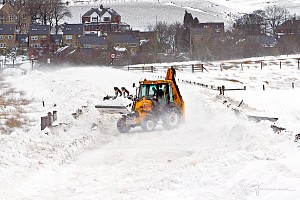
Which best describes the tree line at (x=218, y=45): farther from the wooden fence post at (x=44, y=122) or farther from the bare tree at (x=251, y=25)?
the wooden fence post at (x=44, y=122)

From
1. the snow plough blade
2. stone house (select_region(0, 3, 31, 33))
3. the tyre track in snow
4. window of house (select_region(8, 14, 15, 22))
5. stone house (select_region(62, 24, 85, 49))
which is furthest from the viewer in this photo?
window of house (select_region(8, 14, 15, 22))

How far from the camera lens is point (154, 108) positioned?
1972 cm

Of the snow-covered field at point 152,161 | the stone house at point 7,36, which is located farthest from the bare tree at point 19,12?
the snow-covered field at point 152,161

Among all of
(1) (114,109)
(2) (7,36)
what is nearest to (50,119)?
(1) (114,109)

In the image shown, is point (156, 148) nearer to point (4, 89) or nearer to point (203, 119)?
point (203, 119)

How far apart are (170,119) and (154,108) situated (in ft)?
2.62

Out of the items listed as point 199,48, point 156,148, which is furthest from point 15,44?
point 156,148

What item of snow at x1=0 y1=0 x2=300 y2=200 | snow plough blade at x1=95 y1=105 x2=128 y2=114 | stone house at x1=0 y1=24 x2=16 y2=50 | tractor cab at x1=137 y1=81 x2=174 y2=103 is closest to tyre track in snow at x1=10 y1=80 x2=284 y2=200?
snow at x1=0 y1=0 x2=300 y2=200

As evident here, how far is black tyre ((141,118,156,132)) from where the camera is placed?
19.5m

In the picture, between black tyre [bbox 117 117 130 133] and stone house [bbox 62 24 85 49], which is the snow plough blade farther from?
stone house [bbox 62 24 85 49]

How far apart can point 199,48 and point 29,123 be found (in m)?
63.6

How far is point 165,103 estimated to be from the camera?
66.1 ft

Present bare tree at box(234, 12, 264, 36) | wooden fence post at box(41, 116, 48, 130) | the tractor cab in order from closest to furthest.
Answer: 1. wooden fence post at box(41, 116, 48, 130)
2. the tractor cab
3. bare tree at box(234, 12, 264, 36)

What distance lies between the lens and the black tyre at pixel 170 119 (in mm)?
19819
